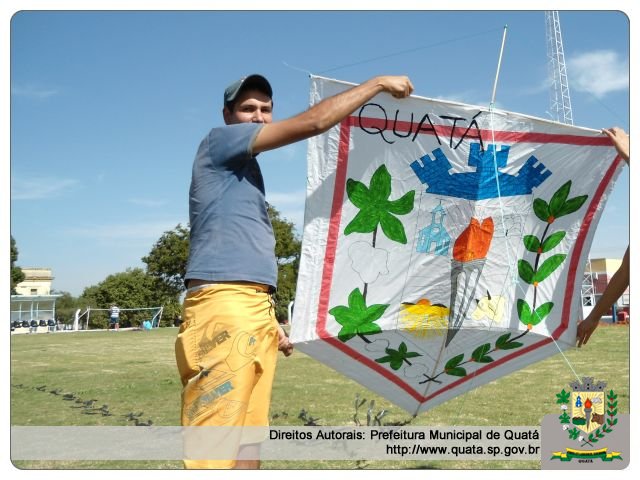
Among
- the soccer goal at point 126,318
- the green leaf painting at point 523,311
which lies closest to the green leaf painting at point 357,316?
the green leaf painting at point 523,311

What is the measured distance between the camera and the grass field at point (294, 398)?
523 centimetres

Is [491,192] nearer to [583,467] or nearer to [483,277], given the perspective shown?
[483,277]

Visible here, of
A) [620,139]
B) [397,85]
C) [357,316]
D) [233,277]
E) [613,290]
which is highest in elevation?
[397,85]

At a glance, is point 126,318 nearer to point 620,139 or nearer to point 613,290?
point 613,290

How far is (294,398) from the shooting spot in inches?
276

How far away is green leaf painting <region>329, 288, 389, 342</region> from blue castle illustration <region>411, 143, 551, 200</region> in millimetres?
698

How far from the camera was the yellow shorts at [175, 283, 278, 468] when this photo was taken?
222 cm

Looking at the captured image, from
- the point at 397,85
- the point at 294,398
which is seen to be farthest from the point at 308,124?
the point at 294,398

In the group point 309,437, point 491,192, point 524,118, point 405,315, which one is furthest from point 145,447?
point 524,118

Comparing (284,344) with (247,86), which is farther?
(284,344)

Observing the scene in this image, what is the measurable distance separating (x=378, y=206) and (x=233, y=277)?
1.19 m

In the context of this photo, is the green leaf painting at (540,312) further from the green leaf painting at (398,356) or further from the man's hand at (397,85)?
the man's hand at (397,85)

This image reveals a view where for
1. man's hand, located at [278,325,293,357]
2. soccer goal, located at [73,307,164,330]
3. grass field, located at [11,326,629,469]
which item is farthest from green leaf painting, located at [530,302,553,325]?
soccer goal, located at [73,307,164,330]

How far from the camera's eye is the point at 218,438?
2.21 meters
